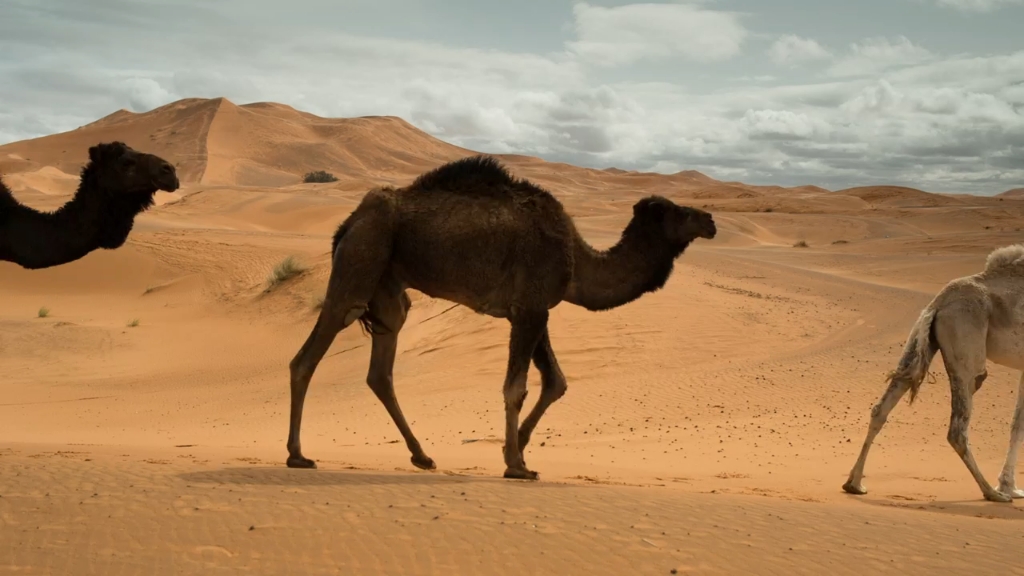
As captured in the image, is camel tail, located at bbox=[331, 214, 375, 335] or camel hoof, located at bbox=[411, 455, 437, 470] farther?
camel hoof, located at bbox=[411, 455, 437, 470]

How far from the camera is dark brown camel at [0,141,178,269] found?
9086mm

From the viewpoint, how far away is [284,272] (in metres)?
26.5

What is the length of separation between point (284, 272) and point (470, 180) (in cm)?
1818

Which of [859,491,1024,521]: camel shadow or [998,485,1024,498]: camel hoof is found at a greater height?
[998,485,1024,498]: camel hoof

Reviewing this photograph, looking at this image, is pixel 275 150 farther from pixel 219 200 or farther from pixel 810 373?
pixel 810 373

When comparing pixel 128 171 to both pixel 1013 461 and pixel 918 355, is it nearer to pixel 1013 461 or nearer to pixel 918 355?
pixel 918 355

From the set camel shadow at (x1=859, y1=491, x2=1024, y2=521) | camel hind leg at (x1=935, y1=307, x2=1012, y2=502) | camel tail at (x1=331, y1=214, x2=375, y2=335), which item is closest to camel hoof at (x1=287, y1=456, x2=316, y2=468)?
camel tail at (x1=331, y1=214, x2=375, y2=335)

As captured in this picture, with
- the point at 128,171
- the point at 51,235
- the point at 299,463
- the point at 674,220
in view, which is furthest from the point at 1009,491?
the point at 51,235

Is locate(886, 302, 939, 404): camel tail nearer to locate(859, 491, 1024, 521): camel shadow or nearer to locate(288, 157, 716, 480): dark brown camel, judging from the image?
locate(859, 491, 1024, 521): camel shadow

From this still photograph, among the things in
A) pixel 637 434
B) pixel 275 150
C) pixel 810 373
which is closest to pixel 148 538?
pixel 637 434

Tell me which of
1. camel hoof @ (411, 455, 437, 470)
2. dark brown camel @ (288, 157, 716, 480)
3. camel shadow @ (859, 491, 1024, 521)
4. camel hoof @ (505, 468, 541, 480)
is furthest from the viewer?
camel hoof @ (411, 455, 437, 470)

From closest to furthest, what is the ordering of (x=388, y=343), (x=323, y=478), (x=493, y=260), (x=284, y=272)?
(x=323, y=478)
(x=493, y=260)
(x=388, y=343)
(x=284, y=272)

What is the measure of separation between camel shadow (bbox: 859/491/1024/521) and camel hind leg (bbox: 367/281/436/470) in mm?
4232

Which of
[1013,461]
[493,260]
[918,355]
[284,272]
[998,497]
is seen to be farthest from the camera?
[284,272]
